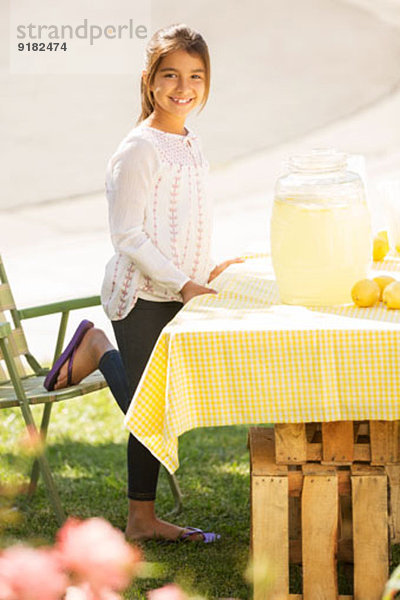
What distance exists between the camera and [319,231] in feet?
6.82

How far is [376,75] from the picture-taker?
54.3 ft

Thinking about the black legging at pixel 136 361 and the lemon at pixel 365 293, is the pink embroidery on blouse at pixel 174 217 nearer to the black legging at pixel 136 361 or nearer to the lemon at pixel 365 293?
the black legging at pixel 136 361

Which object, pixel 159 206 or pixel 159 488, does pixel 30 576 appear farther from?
pixel 159 488

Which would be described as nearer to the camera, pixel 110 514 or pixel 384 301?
pixel 384 301

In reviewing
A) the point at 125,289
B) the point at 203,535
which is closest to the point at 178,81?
the point at 125,289

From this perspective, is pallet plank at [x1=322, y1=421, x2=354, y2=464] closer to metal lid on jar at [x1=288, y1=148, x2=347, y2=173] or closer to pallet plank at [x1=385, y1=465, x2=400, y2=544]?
pallet plank at [x1=385, y1=465, x2=400, y2=544]

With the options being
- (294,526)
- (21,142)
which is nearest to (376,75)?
(21,142)

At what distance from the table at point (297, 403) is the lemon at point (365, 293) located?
0.02 metres

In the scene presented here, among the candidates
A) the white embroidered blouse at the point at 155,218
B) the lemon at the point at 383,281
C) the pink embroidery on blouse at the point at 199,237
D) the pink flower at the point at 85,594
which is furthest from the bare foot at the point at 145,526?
the pink flower at the point at 85,594

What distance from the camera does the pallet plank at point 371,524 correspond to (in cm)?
218

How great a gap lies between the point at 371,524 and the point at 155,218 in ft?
3.04

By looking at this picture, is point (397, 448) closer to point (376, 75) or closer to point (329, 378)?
point (329, 378)

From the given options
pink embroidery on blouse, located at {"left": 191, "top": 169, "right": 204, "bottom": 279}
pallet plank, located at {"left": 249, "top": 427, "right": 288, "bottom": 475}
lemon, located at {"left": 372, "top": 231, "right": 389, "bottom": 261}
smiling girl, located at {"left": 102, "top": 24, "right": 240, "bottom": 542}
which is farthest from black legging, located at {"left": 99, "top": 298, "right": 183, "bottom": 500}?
lemon, located at {"left": 372, "top": 231, "right": 389, "bottom": 261}

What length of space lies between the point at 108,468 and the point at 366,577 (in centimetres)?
189
